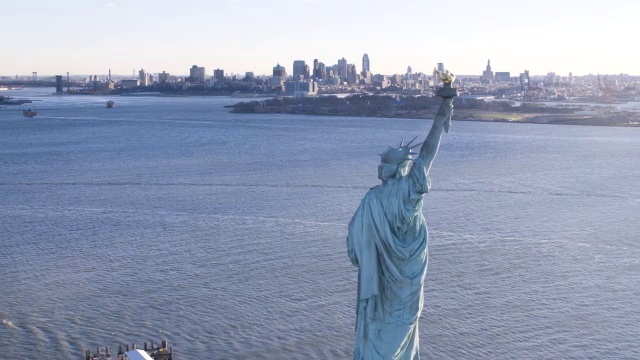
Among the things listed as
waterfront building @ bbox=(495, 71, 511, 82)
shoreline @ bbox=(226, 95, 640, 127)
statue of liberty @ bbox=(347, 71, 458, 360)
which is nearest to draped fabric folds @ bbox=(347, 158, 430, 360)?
→ statue of liberty @ bbox=(347, 71, 458, 360)

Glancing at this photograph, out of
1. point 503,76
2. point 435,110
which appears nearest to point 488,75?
point 503,76

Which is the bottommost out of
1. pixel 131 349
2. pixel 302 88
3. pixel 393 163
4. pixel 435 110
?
pixel 131 349

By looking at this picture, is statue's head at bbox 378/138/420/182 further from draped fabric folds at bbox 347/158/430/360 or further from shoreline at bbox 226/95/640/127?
shoreline at bbox 226/95/640/127

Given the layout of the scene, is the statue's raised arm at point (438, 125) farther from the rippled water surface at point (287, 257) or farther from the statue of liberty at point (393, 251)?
the rippled water surface at point (287, 257)

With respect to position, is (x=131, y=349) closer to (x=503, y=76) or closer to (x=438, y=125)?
(x=438, y=125)

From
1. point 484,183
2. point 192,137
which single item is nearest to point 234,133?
point 192,137

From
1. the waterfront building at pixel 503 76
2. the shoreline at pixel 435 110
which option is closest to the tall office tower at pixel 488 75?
the waterfront building at pixel 503 76
